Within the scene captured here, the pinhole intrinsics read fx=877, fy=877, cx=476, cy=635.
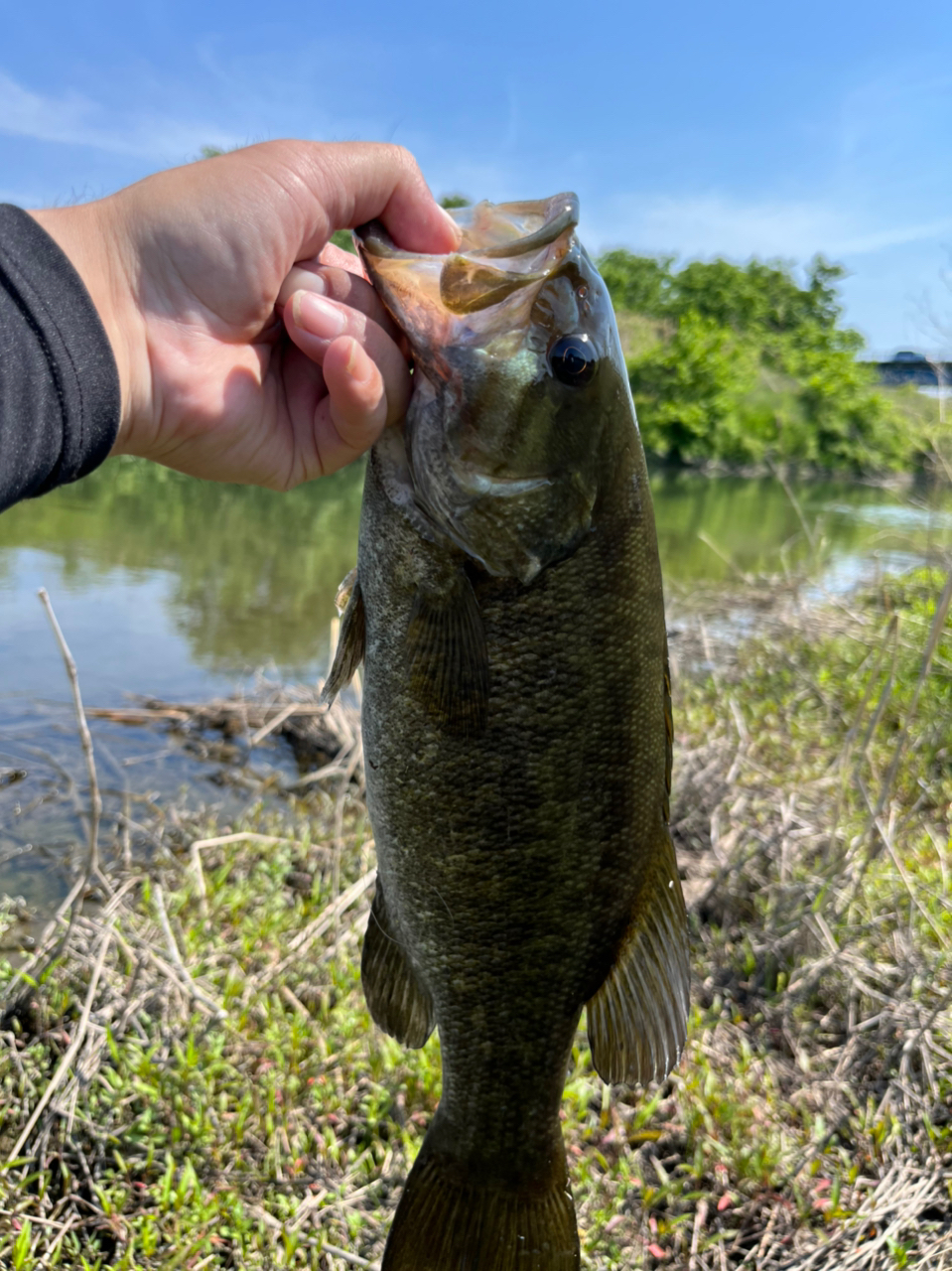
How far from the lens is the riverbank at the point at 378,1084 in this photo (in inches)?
104

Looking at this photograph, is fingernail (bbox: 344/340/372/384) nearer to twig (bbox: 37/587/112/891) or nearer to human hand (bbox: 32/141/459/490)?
human hand (bbox: 32/141/459/490)

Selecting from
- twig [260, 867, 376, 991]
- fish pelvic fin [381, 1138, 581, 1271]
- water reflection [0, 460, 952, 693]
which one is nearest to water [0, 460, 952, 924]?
water reflection [0, 460, 952, 693]

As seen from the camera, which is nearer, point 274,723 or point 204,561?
point 274,723

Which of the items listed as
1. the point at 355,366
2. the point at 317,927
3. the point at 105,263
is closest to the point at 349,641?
the point at 355,366

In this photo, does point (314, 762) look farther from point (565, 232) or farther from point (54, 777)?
point (565, 232)

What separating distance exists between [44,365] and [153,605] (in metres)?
9.28

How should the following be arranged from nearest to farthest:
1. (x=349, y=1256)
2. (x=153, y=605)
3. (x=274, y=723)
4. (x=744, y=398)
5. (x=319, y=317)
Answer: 1. (x=319, y=317)
2. (x=349, y=1256)
3. (x=274, y=723)
4. (x=153, y=605)
5. (x=744, y=398)

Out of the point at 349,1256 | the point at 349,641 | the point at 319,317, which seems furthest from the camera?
the point at 349,1256

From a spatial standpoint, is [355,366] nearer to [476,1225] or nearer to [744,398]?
[476,1225]

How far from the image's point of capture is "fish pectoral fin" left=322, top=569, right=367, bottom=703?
1.74 metres

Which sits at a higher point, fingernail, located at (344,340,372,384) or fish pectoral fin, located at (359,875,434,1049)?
fingernail, located at (344,340,372,384)

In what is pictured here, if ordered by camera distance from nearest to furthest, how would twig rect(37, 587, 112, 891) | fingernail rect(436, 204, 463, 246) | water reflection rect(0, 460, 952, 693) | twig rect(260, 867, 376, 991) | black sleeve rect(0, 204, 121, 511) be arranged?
black sleeve rect(0, 204, 121, 511), fingernail rect(436, 204, 463, 246), twig rect(37, 587, 112, 891), twig rect(260, 867, 376, 991), water reflection rect(0, 460, 952, 693)

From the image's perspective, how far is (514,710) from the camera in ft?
5.22

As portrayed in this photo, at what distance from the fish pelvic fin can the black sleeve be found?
1.54 m
